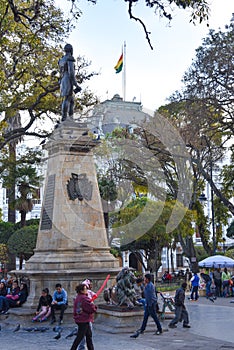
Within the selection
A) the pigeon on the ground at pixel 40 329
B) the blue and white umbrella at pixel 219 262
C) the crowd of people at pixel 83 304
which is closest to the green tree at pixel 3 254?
the blue and white umbrella at pixel 219 262

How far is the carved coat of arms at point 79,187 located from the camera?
15776mm

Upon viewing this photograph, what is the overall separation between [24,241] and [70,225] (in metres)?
19.1

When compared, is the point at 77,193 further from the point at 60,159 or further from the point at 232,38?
the point at 232,38

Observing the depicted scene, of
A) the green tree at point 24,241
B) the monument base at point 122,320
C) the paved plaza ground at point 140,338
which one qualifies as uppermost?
the green tree at point 24,241

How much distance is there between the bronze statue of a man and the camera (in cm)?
1681

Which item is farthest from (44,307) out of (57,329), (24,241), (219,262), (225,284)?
(24,241)

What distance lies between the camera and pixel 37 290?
1485cm

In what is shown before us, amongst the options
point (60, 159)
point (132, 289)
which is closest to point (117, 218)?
point (60, 159)

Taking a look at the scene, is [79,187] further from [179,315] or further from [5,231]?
[5,231]

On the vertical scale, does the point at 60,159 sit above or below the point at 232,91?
below

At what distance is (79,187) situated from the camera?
52.2ft

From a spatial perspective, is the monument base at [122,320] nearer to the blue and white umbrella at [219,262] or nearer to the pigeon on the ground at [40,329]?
the pigeon on the ground at [40,329]

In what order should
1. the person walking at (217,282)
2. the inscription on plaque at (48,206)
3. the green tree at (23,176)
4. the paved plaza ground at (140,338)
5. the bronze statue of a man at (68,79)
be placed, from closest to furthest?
the paved plaza ground at (140,338) → the inscription on plaque at (48,206) → the bronze statue of a man at (68,79) → the person walking at (217,282) → the green tree at (23,176)

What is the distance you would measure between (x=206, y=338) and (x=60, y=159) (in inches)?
271
